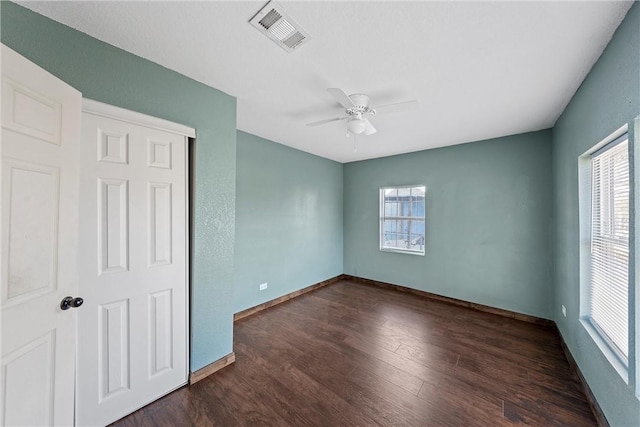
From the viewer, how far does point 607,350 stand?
154 centimetres

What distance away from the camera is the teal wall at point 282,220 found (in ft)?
10.8

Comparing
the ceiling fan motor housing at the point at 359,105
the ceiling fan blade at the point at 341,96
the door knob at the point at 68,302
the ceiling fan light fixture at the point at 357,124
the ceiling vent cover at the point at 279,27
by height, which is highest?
the ceiling vent cover at the point at 279,27

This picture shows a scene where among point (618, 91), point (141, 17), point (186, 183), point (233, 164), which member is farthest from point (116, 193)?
point (618, 91)

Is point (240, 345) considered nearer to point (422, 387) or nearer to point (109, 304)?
point (109, 304)

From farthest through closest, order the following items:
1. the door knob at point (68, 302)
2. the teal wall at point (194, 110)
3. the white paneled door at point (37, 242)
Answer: the teal wall at point (194, 110) < the door knob at point (68, 302) < the white paneled door at point (37, 242)

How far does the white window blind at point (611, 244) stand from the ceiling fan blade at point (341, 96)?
1.76 metres

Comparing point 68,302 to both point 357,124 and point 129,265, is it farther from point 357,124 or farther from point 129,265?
point 357,124

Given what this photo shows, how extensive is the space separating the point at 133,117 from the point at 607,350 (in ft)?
11.7

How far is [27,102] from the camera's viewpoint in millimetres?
1038

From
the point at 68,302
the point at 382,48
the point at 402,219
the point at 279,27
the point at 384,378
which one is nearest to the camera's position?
the point at 68,302

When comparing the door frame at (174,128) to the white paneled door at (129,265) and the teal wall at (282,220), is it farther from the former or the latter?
the teal wall at (282,220)

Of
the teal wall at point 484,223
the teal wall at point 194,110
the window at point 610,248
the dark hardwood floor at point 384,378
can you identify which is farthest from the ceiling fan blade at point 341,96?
the teal wall at point 484,223

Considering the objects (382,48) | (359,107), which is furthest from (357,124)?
(382,48)

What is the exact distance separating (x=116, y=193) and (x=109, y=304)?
75 centimetres
